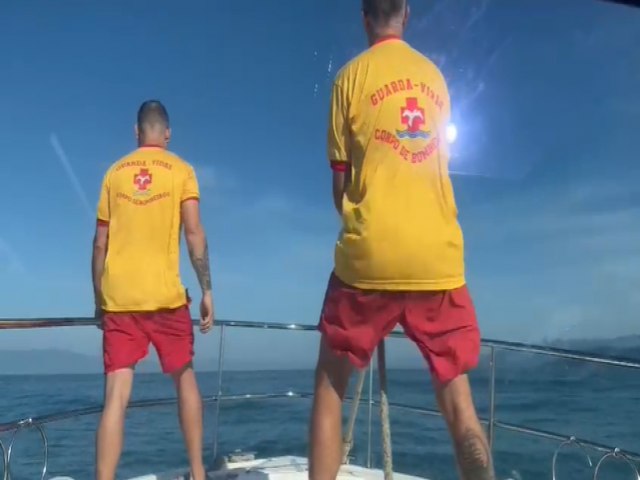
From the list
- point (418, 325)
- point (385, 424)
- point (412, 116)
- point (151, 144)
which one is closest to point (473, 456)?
point (385, 424)

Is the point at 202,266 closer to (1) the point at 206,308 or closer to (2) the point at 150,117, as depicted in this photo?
(1) the point at 206,308

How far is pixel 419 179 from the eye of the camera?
1.82m

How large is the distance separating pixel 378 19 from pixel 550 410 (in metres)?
22.0

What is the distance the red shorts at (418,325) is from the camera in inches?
72.1

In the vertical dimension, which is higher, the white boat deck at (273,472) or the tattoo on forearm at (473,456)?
the tattoo on forearm at (473,456)

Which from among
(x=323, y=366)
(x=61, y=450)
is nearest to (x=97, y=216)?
(x=323, y=366)

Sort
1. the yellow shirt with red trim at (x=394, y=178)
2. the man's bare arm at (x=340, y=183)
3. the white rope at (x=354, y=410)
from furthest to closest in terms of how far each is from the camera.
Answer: the white rope at (x=354, y=410) < the man's bare arm at (x=340, y=183) < the yellow shirt with red trim at (x=394, y=178)

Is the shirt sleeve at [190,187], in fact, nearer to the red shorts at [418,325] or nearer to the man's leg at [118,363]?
the man's leg at [118,363]

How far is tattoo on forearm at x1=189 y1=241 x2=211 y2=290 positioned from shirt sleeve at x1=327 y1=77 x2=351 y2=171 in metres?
1.36

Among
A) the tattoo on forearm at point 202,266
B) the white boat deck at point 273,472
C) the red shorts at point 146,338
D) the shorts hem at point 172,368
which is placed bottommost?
the white boat deck at point 273,472

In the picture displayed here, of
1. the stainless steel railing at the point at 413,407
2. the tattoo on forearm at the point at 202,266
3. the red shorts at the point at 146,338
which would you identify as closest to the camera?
the stainless steel railing at the point at 413,407

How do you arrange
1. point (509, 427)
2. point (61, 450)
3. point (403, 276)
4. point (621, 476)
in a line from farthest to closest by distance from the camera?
point (61, 450) < point (621, 476) < point (509, 427) < point (403, 276)

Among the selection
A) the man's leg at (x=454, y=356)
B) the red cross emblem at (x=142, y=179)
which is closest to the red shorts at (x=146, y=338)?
the red cross emblem at (x=142, y=179)

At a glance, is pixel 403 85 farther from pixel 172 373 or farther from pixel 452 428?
pixel 172 373
